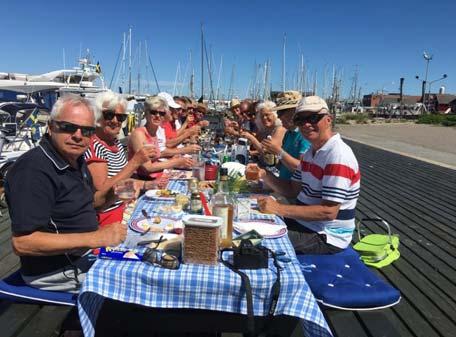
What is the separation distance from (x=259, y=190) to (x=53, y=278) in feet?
5.85

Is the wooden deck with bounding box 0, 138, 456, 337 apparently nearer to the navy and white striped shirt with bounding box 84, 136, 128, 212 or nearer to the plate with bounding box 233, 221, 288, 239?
the plate with bounding box 233, 221, 288, 239

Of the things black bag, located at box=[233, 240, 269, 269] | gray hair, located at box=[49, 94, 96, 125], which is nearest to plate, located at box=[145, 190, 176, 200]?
gray hair, located at box=[49, 94, 96, 125]

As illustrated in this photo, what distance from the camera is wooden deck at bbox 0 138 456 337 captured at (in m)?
2.34

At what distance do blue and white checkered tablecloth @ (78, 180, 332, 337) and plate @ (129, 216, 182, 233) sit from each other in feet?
1.30

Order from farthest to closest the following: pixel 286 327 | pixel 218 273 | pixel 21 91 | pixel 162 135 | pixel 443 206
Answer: pixel 21 91, pixel 443 206, pixel 162 135, pixel 286 327, pixel 218 273

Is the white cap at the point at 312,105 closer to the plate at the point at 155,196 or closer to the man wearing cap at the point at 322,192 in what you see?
the man wearing cap at the point at 322,192

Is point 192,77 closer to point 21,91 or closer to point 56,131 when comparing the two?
point 21,91

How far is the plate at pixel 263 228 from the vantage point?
2.26m

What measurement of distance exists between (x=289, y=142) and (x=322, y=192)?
6.18 feet

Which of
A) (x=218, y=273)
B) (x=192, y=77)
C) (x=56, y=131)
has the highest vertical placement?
(x=192, y=77)

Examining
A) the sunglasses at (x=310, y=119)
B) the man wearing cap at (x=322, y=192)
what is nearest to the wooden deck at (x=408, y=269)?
the man wearing cap at (x=322, y=192)

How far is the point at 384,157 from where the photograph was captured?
11.4 metres

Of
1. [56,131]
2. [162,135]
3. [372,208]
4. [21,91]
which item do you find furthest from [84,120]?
[21,91]

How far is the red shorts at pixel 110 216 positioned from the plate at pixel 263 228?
1.08m
